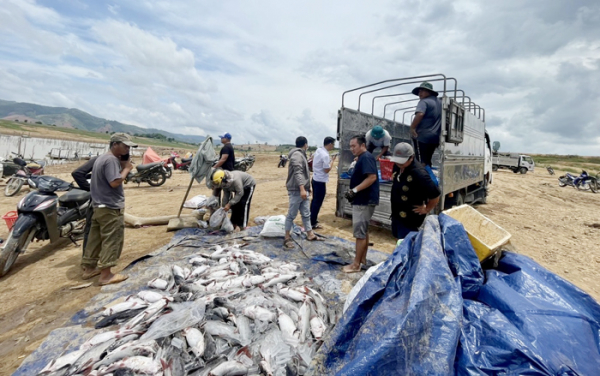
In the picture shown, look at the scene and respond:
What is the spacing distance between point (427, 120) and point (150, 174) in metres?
10.8

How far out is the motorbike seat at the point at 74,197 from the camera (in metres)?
4.59

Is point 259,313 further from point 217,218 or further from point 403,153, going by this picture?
point 217,218

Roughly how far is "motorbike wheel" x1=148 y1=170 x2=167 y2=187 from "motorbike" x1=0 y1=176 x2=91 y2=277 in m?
7.13

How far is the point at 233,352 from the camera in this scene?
2.30 meters

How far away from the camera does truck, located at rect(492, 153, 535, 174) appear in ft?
91.3

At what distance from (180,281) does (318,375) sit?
2254 mm

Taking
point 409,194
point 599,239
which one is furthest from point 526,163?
point 409,194

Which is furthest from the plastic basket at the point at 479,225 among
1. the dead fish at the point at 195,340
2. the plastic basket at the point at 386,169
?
the dead fish at the point at 195,340

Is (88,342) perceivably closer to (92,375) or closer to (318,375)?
(92,375)

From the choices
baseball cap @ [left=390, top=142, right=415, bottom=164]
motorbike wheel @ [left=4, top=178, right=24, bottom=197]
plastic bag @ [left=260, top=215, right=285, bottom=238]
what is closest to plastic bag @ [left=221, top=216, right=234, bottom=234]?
plastic bag @ [left=260, top=215, right=285, bottom=238]

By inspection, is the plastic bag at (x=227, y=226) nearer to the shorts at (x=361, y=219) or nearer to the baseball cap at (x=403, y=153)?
the shorts at (x=361, y=219)

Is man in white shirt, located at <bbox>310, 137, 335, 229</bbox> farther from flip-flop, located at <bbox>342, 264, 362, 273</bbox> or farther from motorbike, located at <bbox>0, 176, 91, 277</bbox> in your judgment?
motorbike, located at <bbox>0, 176, 91, 277</bbox>

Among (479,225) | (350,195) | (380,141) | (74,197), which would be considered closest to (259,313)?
(350,195)

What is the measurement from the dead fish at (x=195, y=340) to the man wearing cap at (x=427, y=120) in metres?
4.53
